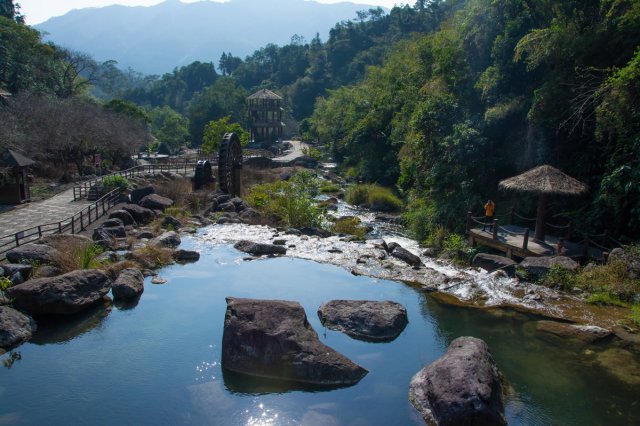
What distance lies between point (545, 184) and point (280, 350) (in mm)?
9917

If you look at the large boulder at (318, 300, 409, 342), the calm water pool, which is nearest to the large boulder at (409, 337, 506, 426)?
the calm water pool

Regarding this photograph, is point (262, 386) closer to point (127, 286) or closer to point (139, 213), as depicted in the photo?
point (127, 286)

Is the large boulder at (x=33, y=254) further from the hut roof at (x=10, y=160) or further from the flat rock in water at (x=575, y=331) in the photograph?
the flat rock in water at (x=575, y=331)

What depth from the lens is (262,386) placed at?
10.1 meters

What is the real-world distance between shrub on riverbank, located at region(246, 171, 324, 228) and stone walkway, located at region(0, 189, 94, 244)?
347 inches

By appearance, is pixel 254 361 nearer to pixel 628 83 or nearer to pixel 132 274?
pixel 132 274

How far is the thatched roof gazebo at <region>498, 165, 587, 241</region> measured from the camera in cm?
1506

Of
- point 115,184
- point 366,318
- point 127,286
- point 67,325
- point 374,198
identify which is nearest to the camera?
point 366,318

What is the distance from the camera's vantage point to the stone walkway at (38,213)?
18.9 m

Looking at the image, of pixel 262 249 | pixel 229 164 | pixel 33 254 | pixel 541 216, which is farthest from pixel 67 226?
pixel 541 216

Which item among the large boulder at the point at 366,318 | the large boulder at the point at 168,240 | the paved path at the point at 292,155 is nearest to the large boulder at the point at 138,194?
the large boulder at the point at 168,240

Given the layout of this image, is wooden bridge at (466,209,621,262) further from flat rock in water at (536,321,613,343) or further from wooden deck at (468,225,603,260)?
flat rock in water at (536,321,613,343)

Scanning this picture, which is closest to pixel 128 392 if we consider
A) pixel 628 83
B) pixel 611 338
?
pixel 611 338

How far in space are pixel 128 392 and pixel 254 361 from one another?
260cm
